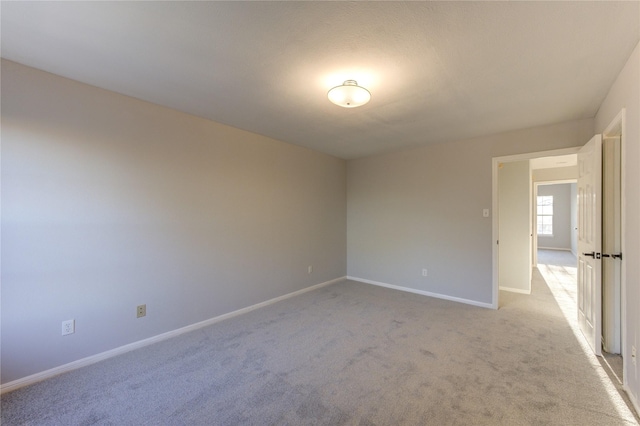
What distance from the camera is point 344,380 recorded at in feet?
6.85

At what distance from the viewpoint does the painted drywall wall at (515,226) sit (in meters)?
4.38

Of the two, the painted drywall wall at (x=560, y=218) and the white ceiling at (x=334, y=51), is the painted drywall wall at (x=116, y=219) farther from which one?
the painted drywall wall at (x=560, y=218)

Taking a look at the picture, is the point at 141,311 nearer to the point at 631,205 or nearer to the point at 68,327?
the point at 68,327

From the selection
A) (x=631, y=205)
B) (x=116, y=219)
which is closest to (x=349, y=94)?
(x=631, y=205)

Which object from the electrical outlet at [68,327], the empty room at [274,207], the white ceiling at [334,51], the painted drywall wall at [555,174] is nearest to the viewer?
the white ceiling at [334,51]

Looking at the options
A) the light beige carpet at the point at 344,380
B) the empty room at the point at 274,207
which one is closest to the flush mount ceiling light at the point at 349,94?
the empty room at the point at 274,207

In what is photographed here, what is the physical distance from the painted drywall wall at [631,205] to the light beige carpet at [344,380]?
0.40m

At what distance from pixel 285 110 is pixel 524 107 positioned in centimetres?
253

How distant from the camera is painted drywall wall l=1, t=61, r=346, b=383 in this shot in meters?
2.06

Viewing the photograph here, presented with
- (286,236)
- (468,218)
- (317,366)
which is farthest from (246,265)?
(468,218)

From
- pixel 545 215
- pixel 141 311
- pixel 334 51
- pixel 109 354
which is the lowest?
pixel 109 354

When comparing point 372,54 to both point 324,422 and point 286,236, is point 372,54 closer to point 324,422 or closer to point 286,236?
point 324,422

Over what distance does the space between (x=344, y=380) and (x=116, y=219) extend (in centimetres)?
250

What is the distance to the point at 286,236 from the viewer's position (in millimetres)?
4180
